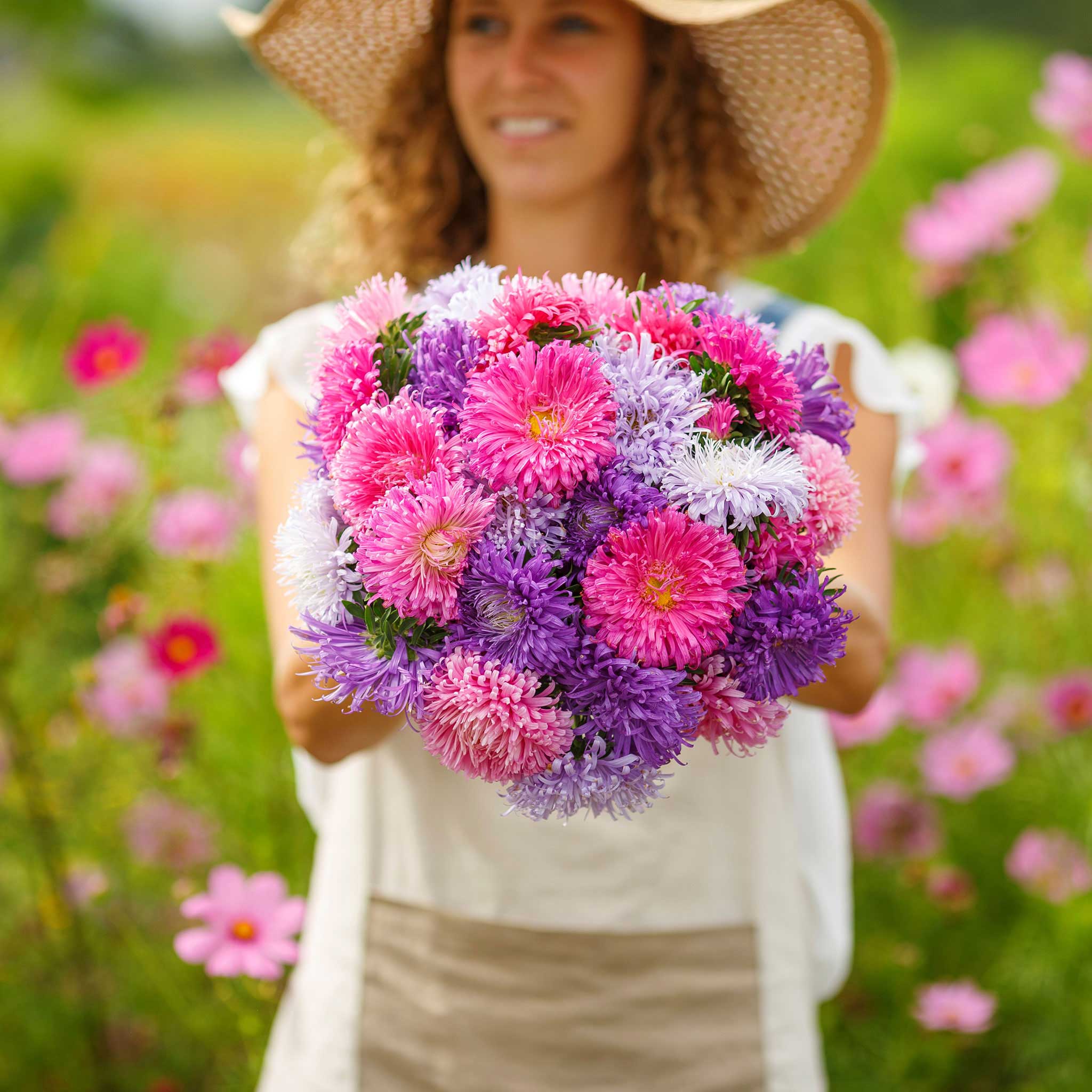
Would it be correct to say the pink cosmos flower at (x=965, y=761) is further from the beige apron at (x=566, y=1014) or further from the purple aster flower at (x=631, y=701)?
the purple aster flower at (x=631, y=701)

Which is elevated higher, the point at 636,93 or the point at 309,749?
the point at 636,93

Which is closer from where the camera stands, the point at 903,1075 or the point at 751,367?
the point at 751,367

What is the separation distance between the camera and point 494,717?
483 mm

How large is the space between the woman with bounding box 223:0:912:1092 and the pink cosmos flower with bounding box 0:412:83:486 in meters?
0.39

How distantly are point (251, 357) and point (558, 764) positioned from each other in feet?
1.78

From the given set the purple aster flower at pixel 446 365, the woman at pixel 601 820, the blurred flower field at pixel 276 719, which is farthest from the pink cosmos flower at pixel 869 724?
the purple aster flower at pixel 446 365

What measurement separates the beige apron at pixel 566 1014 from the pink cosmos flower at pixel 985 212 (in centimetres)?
83

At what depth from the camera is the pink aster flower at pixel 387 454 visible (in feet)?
1.66

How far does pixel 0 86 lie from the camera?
6.89 m

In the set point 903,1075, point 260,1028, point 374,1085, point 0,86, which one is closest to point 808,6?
point 374,1085

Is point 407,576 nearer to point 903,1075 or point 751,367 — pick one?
point 751,367

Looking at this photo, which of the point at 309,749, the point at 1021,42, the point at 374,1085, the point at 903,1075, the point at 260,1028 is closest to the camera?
the point at 309,749

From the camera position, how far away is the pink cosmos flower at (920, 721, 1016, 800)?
128 cm

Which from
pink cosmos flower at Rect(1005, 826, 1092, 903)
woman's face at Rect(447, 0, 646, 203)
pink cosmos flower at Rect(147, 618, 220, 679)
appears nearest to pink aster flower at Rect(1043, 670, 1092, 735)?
pink cosmos flower at Rect(1005, 826, 1092, 903)
